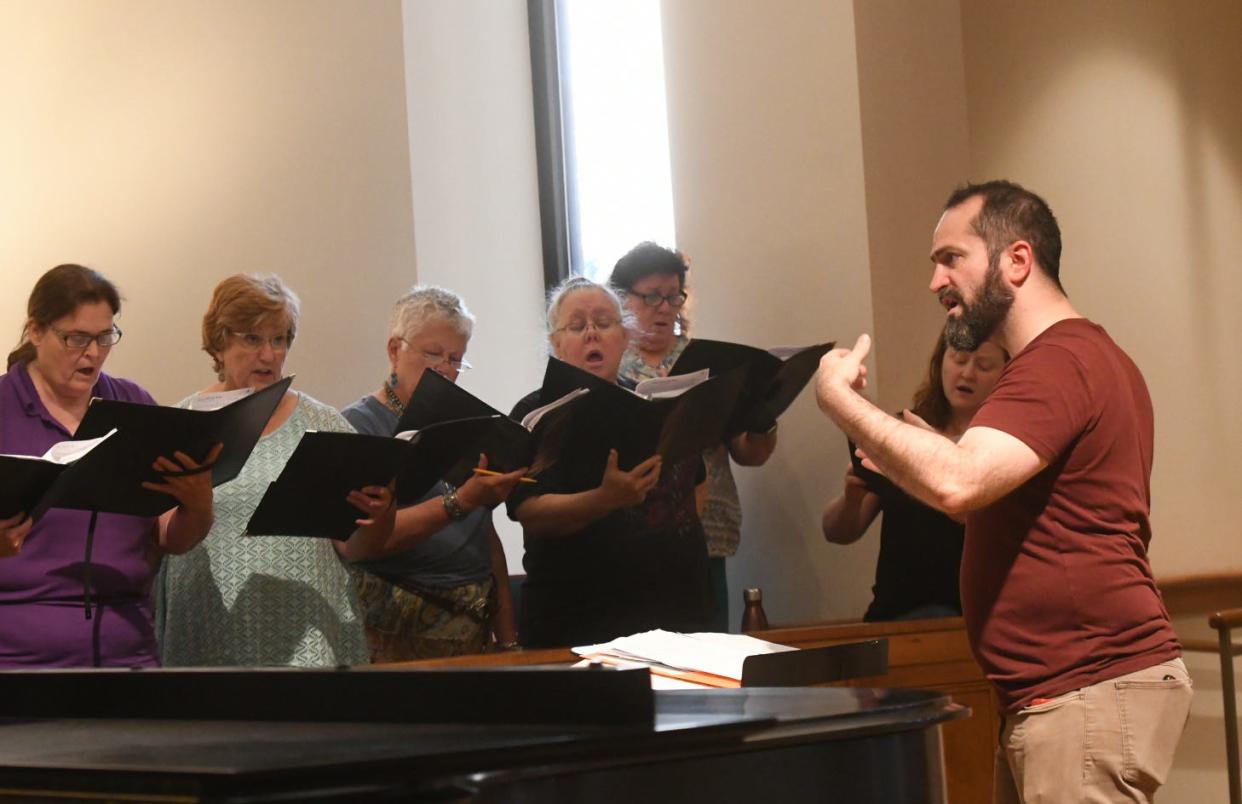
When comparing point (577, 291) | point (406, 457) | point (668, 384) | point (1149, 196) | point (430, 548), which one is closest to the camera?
point (406, 457)

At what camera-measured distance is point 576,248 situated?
5836mm

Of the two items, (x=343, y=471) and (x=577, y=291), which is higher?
(x=577, y=291)

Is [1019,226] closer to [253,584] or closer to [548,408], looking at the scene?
[548,408]

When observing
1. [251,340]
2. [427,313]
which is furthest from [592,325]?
[251,340]

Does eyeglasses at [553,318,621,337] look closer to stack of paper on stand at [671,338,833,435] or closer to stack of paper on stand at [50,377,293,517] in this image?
stack of paper on stand at [671,338,833,435]

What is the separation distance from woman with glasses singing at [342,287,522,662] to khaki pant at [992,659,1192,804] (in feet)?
4.33

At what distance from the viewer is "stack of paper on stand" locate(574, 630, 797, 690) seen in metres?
1.94

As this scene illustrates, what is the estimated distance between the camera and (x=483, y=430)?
299 centimetres

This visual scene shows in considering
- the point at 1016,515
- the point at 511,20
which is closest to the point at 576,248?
the point at 511,20

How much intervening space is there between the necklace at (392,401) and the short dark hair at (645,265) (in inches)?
28.0

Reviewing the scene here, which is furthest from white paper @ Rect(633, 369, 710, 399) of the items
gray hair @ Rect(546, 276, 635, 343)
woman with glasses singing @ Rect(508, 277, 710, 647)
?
gray hair @ Rect(546, 276, 635, 343)

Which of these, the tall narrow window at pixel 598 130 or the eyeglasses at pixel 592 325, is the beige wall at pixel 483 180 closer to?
the tall narrow window at pixel 598 130

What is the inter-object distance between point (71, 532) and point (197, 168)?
235 cm

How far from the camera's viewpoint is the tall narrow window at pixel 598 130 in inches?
225
